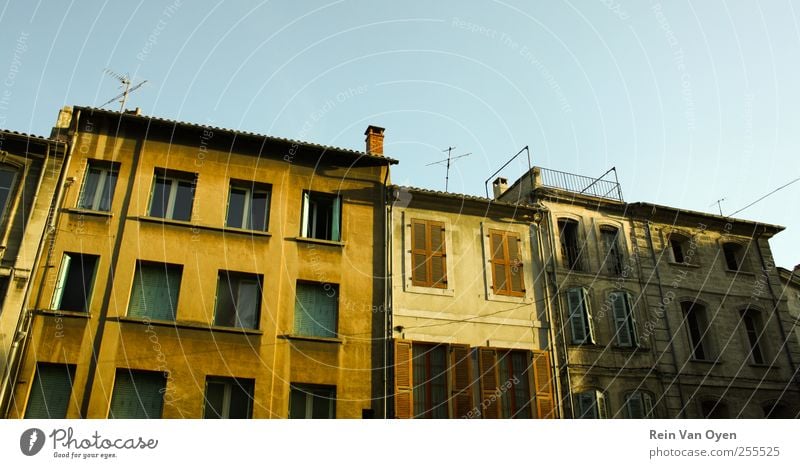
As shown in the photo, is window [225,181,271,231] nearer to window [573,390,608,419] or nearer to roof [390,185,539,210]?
roof [390,185,539,210]

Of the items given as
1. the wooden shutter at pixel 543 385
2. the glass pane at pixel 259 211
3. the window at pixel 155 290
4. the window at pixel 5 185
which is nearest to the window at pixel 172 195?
the window at pixel 155 290

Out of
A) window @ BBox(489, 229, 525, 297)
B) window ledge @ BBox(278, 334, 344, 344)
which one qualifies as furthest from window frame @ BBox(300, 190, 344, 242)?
window @ BBox(489, 229, 525, 297)

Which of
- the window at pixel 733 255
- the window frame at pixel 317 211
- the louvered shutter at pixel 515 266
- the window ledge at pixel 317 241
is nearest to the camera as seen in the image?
the window ledge at pixel 317 241

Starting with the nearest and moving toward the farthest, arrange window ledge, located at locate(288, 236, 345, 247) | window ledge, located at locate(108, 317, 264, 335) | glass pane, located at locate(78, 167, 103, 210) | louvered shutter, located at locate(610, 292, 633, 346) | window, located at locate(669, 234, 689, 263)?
window ledge, located at locate(108, 317, 264, 335) < glass pane, located at locate(78, 167, 103, 210) < window ledge, located at locate(288, 236, 345, 247) < louvered shutter, located at locate(610, 292, 633, 346) < window, located at locate(669, 234, 689, 263)

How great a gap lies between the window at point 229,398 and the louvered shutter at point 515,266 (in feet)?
28.8

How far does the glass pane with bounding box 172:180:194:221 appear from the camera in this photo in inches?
728

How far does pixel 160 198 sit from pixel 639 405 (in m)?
16.0

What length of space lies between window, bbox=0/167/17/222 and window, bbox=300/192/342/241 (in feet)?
25.4

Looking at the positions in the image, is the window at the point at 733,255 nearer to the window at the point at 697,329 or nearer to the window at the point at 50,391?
the window at the point at 697,329

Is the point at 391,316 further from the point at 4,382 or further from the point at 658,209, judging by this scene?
the point at 658,209

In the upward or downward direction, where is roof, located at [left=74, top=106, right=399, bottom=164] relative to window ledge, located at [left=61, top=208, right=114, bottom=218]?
upward

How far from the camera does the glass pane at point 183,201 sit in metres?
18.5
